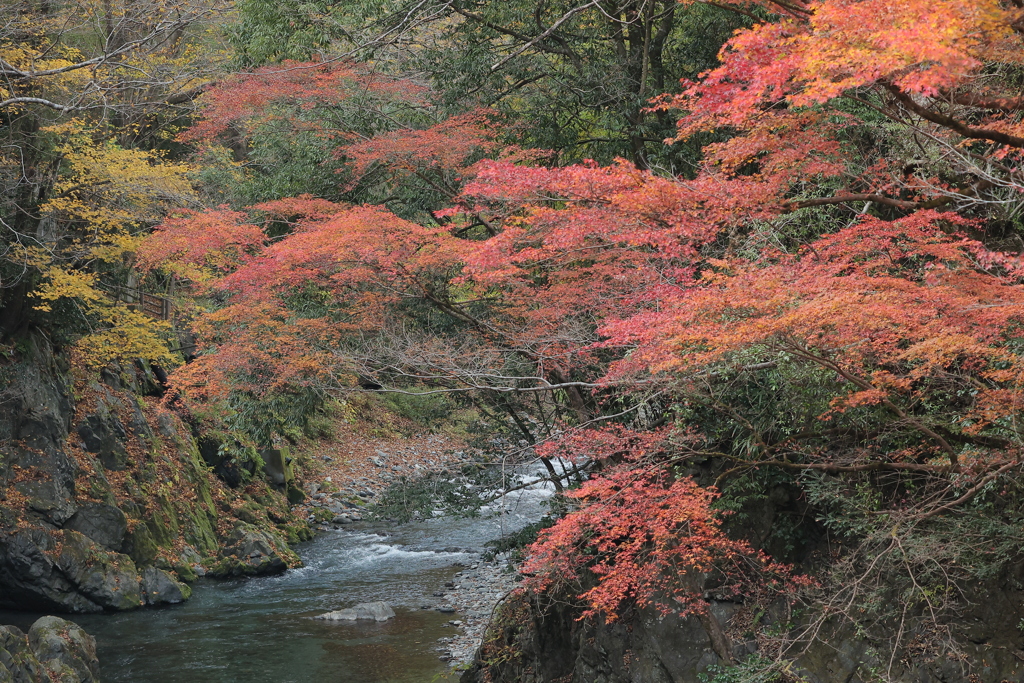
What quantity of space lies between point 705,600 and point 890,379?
3676 mm

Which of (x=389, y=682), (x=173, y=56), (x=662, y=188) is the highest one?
(x=173, y=56)

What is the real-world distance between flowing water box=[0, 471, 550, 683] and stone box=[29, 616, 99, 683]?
1.70ft

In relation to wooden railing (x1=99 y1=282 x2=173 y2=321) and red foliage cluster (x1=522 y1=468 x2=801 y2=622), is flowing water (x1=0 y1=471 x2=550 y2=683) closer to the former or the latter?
red foliage cluster (x1=522 y1=468 x2=801 y2=622)

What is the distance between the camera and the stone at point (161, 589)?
1420cm

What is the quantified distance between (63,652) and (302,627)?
382 centimetres

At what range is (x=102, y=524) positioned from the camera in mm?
14539

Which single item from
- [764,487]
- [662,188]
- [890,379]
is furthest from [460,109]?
[890,379]

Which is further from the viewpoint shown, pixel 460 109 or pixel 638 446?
pixel 460 109

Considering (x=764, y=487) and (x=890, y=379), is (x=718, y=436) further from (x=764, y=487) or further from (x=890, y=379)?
(x=890, y=379)

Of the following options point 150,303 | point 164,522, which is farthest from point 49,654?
point 150,303

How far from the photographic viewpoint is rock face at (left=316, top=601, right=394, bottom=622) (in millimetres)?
13594

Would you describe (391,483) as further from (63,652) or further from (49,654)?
(49,654)

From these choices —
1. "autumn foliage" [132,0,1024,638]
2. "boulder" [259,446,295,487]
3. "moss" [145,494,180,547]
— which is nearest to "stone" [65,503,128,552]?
"moss" [145,494,180,547]

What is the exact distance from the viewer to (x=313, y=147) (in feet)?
42.3
